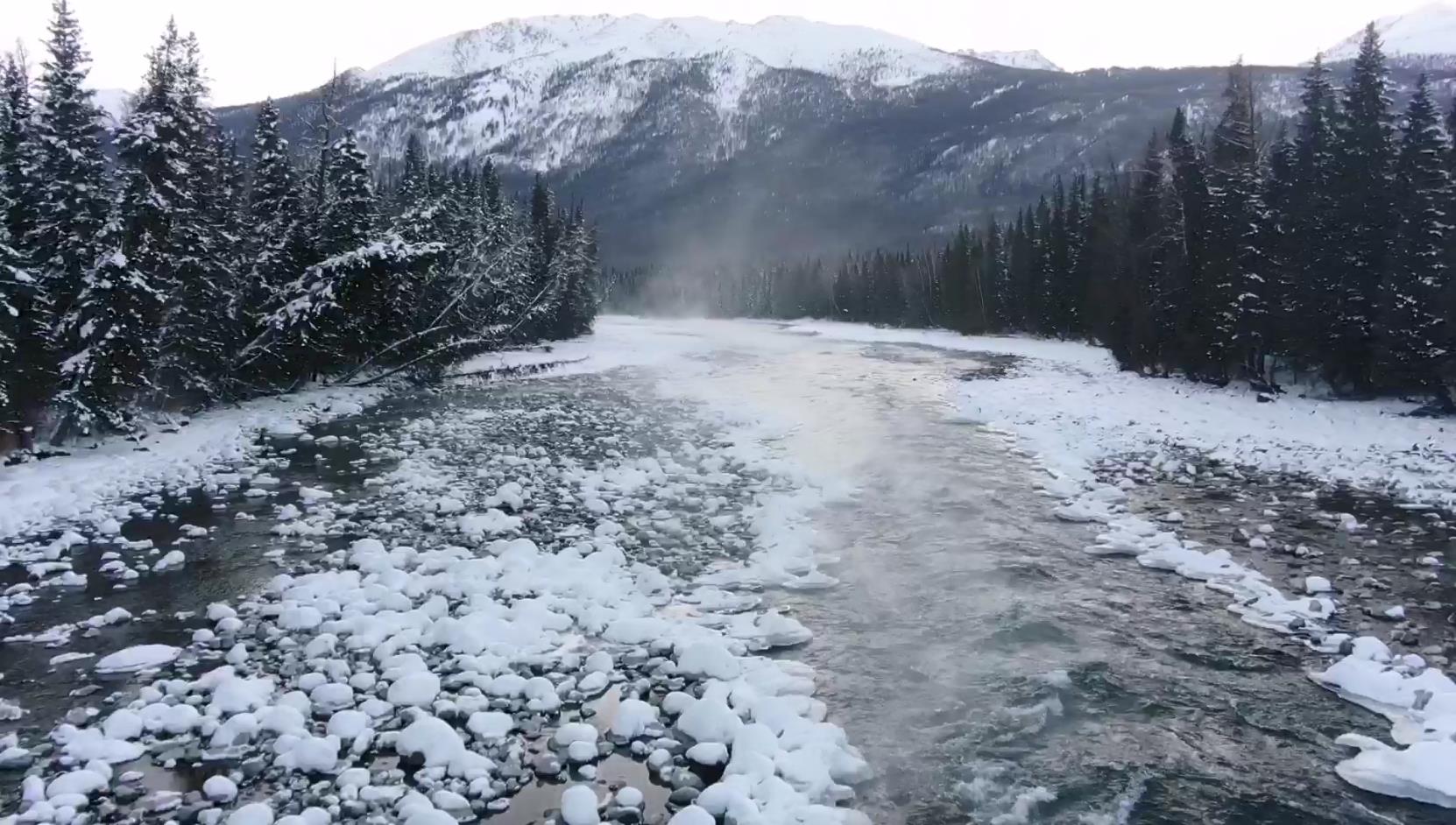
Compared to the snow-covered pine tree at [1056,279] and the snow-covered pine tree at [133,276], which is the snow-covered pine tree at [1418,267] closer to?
the snow-covered pine tree at [133,276]

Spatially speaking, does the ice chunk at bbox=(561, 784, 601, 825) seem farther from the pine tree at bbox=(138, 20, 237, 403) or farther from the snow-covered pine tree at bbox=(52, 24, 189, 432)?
the pine tree at bbox=(138, 20, 237, 403)

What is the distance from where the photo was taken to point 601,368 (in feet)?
155

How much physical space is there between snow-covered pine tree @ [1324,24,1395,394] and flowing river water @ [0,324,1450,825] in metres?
18.4

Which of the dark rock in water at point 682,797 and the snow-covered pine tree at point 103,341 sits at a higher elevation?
the snow-covered pine tree at point 103,341

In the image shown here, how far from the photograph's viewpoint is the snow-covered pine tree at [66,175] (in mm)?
21031

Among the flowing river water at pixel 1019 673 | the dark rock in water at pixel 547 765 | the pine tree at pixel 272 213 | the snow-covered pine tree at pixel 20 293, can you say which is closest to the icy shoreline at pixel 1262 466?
the flowing river water at pixel 1019 673

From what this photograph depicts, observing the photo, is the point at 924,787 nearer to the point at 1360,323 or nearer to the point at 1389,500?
the point at 1389,500

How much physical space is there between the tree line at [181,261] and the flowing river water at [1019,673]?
7965 millimetres

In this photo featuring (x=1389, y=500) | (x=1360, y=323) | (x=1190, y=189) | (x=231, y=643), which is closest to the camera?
(x=231, y=643)

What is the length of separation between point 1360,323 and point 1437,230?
3417 mm

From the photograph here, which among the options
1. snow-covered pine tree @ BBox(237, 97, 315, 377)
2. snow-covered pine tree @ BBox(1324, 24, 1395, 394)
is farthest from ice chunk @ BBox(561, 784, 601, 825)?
snow-covered pine tree @ BBox(1324, 24, 1395, 394)

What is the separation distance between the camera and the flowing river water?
6652 mm

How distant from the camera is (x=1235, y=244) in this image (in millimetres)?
32281

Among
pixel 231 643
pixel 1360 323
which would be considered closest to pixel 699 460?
pixel 231 643
